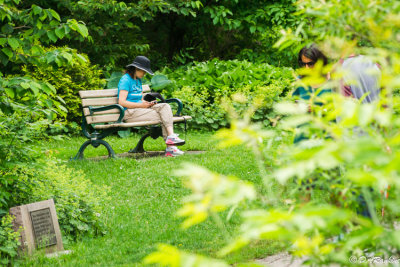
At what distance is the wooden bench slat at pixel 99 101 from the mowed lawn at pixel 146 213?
83 cm

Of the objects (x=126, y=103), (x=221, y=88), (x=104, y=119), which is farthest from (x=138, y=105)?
(x=221, y=88)

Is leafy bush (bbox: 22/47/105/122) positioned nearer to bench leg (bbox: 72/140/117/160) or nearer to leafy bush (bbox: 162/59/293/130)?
leafy bush (bbox: 162/59/293/130)

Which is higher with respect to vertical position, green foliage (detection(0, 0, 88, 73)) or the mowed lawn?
green foliage (detection(0, 0, 88, 73))

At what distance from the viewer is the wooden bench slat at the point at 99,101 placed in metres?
8.20

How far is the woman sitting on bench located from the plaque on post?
3688mm

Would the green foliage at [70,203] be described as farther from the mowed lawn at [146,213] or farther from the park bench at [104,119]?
the park bench at [104,119]

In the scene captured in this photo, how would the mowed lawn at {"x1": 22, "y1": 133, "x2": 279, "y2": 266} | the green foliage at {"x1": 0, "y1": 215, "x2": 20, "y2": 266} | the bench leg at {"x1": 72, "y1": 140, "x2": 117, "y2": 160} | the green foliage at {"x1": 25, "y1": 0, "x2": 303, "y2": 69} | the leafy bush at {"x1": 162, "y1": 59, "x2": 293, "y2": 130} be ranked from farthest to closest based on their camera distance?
the green foliage at {"x1": 25, "y1": 0, "x2": 303, "y2": 69}
the leafy bush at {"x1": 162, "y1": 59, "x2": 293, "y2": 130}
the bench leg at {"x1": 72, "y1": 140, "x2": 117, "y2": 160}
the mowed lawn at {"x1": 22, "y1": 133, "x2": 279, "y2": 266}
the green foliage at {"x1": 0, "y1": 215, "x2": 20, "y2": 266}

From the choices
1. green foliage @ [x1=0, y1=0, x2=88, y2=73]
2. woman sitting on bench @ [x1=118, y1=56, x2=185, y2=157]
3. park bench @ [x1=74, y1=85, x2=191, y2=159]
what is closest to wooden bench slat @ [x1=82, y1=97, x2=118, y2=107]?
park bench @ [x1=74, y1=85, x2=191, y2=159]

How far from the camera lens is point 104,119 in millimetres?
8211

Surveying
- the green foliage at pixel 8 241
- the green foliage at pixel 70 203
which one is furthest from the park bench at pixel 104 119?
the green foliage at pixel 8 241

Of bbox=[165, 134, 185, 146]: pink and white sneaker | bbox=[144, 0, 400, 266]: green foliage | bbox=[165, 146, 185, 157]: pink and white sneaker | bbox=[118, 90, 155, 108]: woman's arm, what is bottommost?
bbox=[165, 146, 185, 157]: pink and white sneaker

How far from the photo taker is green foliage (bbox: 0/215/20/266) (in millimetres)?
4086

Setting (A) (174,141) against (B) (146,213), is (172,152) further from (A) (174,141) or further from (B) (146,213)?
(B) (146,213)

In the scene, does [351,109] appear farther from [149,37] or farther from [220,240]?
[149,37]
